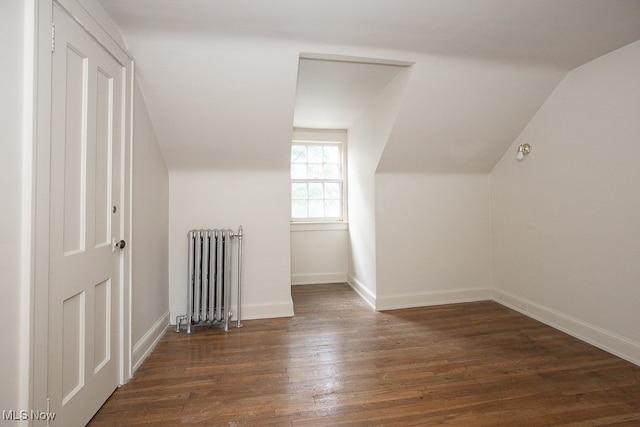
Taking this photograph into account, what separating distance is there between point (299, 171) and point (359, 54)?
2227 millimetres

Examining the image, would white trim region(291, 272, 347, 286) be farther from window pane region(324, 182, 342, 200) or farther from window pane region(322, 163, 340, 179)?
window pane region(322, 163, 340, 179)

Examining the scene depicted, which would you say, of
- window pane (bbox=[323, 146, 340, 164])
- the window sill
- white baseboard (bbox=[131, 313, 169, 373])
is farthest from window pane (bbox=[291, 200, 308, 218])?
white baseboard (bbox=[131, 313, 169, 373])

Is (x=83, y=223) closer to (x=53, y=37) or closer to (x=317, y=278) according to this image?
(x=53, y=37)

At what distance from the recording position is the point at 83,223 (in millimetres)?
1457

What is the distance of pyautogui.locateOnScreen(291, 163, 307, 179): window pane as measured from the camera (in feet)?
13.7

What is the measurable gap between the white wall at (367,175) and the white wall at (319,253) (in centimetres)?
20

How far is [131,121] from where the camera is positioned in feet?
6.37

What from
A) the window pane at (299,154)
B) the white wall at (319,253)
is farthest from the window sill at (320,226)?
the window pane at (299,154)

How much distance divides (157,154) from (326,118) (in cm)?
212

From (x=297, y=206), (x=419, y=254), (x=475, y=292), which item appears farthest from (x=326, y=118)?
(x=475, y=292)

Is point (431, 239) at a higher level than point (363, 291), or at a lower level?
higher

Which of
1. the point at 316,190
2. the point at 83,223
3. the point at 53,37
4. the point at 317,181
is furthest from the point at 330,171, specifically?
the point at 53,37

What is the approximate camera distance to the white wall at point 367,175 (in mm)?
2760

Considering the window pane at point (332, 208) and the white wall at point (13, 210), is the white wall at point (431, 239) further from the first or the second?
the white wall at point (13, 210)
